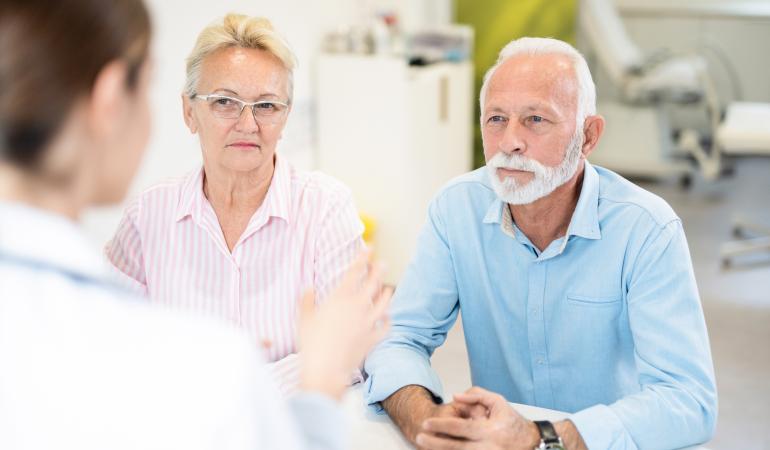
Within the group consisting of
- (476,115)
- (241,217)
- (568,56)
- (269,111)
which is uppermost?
(568,56)

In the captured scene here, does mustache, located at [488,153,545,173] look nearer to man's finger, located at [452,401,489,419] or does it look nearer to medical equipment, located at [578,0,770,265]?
man's finger, located at [452,401,489,419]

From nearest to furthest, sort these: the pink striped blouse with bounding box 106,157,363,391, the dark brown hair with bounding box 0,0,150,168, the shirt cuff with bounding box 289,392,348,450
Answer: the dark brown hair with bounding box 0,0,150,168, the shirt cuff with bounding box 289,392,348,450, the pink striped blouse with bounding box 106,157,363,391

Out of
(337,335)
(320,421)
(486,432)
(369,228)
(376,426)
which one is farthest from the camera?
(369,228)

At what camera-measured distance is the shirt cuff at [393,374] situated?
1.55 meters

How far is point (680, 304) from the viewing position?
5.18ft

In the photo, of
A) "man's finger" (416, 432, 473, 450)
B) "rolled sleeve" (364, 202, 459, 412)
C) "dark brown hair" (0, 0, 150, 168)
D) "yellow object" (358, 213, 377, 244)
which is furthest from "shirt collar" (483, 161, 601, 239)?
"yellow object" (358, 213, 377, 244)

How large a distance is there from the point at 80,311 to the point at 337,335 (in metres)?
0.33

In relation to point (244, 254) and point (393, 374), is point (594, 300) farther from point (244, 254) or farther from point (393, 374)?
point (244, 254)

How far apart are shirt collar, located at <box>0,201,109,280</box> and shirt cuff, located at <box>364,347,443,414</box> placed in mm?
842

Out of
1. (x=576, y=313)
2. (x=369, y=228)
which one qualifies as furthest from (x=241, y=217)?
(x=369, y=228)

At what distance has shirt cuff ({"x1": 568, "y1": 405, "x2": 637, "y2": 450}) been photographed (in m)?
1.41

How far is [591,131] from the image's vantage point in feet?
5.94

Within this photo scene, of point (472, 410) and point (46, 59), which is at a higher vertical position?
point (46, 59)

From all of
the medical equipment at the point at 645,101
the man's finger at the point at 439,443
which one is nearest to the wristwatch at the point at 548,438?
the man's finger at the point at 439,443
